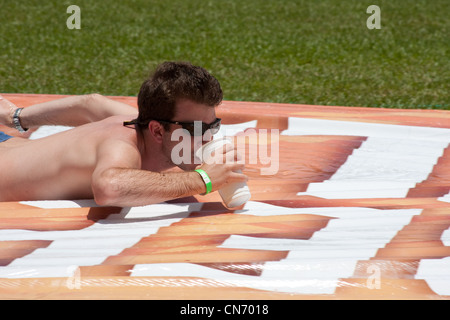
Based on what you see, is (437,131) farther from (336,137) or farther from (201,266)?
(201,266)

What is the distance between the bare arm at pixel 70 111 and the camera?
366cm

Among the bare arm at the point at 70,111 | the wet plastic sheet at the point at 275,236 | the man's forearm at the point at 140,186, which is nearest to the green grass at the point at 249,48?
the wet plastic sheet at the point at 275,236

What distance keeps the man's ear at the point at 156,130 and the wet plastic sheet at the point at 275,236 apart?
0.88 feet

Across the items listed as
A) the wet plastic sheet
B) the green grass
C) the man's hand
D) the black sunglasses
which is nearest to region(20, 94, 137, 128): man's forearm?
the black sunglasses

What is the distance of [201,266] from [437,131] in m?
2.35

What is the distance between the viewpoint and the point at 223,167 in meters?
2.87

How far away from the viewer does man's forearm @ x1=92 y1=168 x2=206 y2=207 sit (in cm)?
271

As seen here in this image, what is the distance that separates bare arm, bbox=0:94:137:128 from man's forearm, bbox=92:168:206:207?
87 centimetres

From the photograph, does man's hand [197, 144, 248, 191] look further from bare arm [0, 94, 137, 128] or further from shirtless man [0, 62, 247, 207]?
bare arm [0, 94, 137, 128]

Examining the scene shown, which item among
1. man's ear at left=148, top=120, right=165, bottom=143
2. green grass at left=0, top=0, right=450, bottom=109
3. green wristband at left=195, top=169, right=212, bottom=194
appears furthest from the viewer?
green grass at left=0, top=0, right=450, bottom=109

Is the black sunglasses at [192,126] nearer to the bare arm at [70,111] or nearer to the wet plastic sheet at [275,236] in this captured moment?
the wet plastic sheet at [275,236]

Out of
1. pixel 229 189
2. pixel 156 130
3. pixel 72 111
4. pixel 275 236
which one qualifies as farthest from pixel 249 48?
pixel 275 236

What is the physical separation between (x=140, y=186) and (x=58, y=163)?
485 mm
